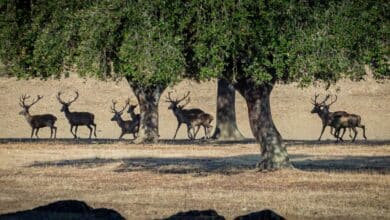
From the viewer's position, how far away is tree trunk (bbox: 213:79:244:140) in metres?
49.8

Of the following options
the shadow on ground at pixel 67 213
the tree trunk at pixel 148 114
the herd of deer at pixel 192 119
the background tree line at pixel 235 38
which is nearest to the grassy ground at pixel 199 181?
the background tree line at pixel 235 38

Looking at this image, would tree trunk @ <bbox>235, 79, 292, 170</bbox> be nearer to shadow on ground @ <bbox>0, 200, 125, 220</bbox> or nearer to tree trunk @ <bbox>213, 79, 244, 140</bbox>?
shadow on ground @ <bbox>0, 200, 125, 220</bbox>

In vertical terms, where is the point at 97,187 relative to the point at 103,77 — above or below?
below

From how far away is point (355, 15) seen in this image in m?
25.2

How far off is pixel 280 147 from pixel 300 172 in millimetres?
1286

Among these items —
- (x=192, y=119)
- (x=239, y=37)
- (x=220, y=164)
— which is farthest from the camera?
(x=192, y=119)

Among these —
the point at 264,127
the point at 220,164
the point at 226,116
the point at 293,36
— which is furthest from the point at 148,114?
the point at 293,36

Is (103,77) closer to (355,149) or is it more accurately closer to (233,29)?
(233,29)

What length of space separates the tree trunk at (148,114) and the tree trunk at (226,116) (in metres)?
4.33

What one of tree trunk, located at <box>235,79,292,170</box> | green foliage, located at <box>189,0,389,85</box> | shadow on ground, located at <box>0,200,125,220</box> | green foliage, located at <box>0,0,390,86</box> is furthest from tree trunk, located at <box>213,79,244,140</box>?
shadow on ground, located at <box>0,200,125,220</box>

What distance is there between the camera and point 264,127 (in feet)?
93.7

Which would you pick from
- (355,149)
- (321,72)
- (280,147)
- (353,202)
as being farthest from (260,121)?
(355,149)

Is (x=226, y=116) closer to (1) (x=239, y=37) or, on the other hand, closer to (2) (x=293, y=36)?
(2) (x=293, y=36)

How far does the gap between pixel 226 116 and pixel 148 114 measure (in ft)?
17.3
